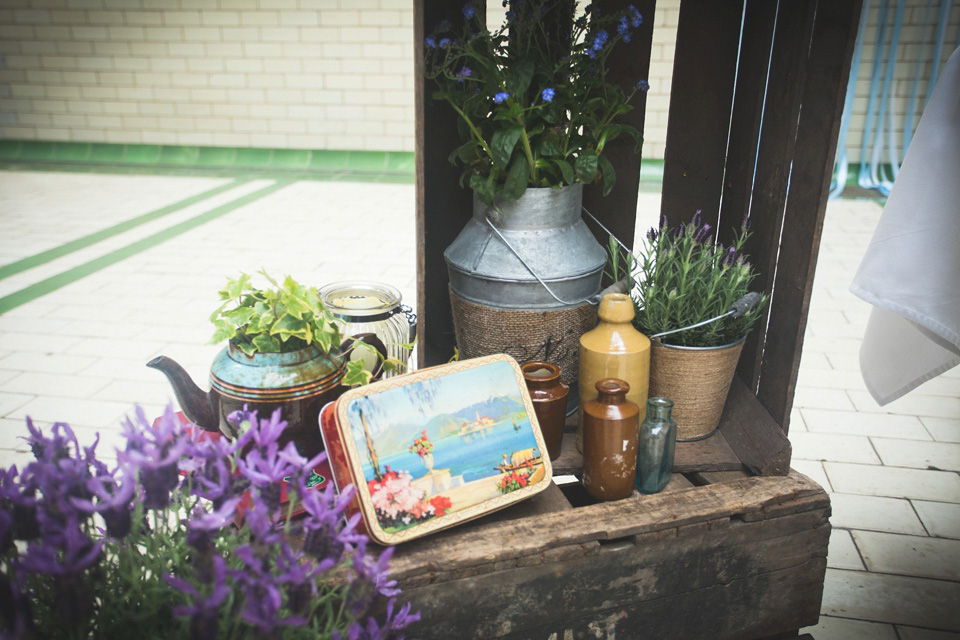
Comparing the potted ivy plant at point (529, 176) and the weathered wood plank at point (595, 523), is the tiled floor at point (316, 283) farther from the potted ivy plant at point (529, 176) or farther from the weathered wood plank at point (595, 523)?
the potted ivy plant at point (529, 176)

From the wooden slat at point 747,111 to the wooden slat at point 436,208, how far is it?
0.64 meters

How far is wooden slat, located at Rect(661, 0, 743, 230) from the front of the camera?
1.81 metres

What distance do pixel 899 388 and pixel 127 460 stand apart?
1507 mm

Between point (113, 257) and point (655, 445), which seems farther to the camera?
point (113, 257)

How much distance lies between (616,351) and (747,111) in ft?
2.45

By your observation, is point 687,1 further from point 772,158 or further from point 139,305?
point 139,305

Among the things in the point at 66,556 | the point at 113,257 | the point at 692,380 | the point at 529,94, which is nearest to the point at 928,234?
the point at 692,380

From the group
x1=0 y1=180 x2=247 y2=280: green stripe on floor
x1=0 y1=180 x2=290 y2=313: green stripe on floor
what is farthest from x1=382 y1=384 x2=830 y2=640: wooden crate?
x1=0 y1=180 x2=247 y2=280: green stripe on floor

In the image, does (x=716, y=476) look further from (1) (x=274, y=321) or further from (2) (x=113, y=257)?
(2) (x=113, y=257)

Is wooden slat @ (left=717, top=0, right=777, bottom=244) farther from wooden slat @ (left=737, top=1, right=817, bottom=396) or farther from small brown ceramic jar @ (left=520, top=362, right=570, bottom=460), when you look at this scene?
small brown ceramic jar @ (left=520, top=362, right=570, bottom=460)

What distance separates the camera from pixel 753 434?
1.59 meters

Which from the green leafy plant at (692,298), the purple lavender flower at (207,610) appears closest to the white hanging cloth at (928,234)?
the green leafy plant at (692,298)

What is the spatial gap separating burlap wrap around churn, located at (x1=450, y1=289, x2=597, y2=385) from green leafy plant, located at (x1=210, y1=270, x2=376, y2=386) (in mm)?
371

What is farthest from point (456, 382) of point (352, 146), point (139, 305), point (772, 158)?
point (352, 146)
